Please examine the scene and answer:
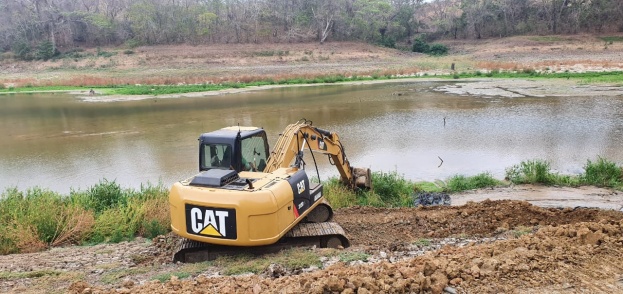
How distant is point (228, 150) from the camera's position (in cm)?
757

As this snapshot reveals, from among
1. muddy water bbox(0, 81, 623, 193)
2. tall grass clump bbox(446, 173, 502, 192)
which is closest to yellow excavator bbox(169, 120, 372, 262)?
tall grass clump bbox(446, 173, 502, 192)

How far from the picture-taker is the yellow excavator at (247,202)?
20.9ft

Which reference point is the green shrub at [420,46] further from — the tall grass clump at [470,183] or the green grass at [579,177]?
the tall grass clump at [470,183]

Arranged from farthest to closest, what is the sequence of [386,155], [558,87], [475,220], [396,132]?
[558,87] → [396,132] → [386,155] → [475,220]

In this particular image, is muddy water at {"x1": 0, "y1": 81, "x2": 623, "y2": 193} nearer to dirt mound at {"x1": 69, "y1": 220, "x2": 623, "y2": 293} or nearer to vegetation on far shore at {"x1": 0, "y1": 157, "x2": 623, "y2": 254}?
vegetation on far shore at {"x1": 0, "y1": 157, "x2": 623, "y2": 254}

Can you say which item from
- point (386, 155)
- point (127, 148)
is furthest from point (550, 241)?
point (127, 148)

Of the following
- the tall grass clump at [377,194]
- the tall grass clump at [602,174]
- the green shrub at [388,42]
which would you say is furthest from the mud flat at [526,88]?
the green shrub at [388,42]

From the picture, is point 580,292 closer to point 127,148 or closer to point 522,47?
point 127,148

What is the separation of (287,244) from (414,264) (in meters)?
2.57

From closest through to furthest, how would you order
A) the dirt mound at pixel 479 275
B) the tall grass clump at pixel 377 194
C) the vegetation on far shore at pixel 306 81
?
the dirt mound at pixel 479 275 → the tall grass clump at pixel 377 194 → the vegetation on far shore at pixel 306 81

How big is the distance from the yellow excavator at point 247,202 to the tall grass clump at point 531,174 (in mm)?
6107

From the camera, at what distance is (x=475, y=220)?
8656 millimetres

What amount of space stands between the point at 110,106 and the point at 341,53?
30438 mm

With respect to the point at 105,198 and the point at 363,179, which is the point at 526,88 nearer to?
the point at 363,179
